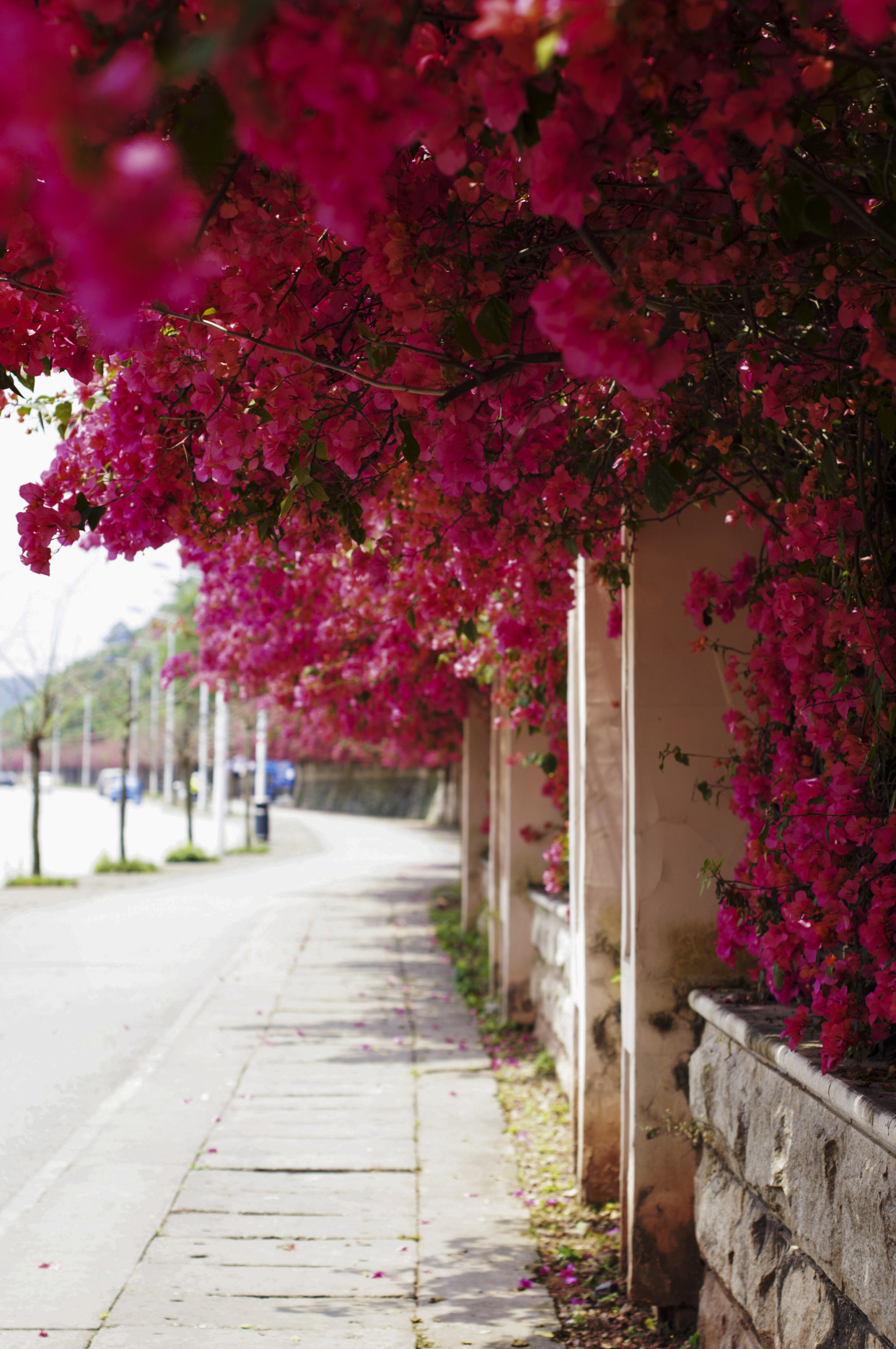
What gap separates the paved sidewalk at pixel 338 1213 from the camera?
12.9 ft

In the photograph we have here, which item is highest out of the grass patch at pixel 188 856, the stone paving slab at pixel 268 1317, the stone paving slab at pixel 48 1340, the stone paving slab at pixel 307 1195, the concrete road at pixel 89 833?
the stone paving slab at pixel 48 1340

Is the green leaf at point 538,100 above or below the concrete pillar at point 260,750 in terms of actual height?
above

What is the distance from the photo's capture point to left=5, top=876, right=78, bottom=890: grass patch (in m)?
18.4

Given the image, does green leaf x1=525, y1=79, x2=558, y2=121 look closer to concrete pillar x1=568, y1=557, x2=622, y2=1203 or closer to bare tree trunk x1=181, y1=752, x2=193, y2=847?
concrete pillar x1=568, y1=557, x2=622, y2=1203

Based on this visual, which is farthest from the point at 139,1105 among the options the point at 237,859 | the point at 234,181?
the point at 237,859

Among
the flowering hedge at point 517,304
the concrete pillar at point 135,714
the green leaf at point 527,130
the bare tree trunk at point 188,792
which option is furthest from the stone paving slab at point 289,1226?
the bare tree trunk at point 188,792

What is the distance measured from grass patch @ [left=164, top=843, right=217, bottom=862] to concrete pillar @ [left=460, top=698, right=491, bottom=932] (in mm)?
13067

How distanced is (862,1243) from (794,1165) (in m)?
0.46

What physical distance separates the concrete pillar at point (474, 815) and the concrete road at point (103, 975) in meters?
2.55

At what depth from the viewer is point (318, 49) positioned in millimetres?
1120

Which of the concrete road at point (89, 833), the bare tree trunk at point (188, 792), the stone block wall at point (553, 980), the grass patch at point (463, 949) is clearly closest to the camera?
the stone block wall at point (553, 980)

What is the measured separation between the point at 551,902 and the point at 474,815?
17.1 feet

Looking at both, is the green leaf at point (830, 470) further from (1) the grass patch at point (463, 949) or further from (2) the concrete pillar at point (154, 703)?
(2) the concrete pillar at point (154, 703)

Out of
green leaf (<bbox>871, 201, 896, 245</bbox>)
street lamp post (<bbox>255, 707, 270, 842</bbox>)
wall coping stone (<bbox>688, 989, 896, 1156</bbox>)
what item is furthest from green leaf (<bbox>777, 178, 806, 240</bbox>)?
street lamp post (<bbox>255, 707, 270, 842</bbox>)
